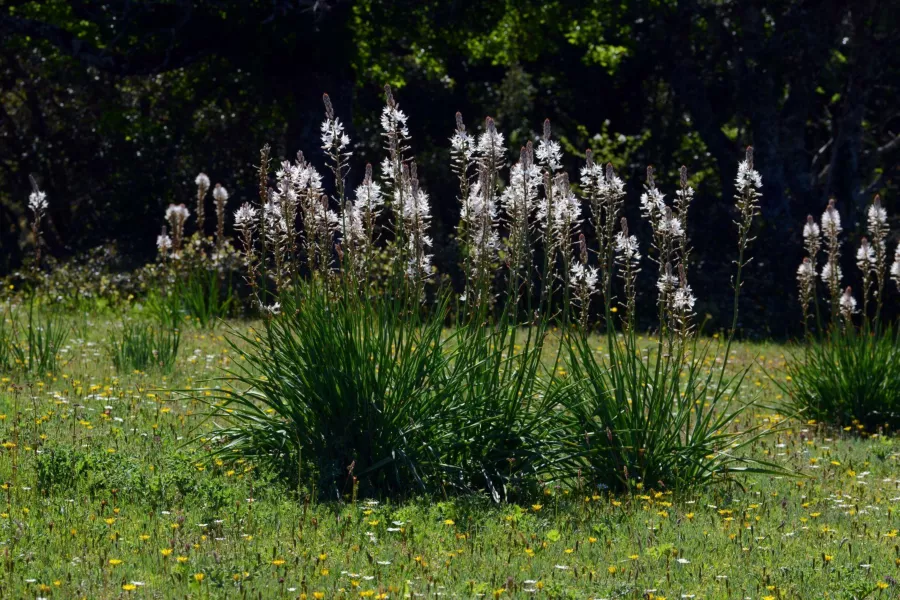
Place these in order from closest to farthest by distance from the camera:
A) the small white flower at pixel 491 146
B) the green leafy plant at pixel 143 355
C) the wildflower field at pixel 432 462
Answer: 1. the wildflower field at pixel 432 462
2. the small white flower at pixel 491 146
3. the green leafy plant at pixel 143 355

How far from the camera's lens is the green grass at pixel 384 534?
17.0ft

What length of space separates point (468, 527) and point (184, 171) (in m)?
21.4

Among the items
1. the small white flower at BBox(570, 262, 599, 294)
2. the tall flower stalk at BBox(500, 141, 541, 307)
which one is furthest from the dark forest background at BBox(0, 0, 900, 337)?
the tall flower stalk at BBox(500, 141, 541, 307)

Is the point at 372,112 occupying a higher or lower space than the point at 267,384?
higher

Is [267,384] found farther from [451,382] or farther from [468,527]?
[468,527]

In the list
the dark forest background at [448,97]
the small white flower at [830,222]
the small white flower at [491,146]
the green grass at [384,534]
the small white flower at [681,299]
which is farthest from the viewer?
the dark forest background at [448,97]

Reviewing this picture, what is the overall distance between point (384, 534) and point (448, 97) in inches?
898

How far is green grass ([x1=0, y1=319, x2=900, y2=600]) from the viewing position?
17.0 ft

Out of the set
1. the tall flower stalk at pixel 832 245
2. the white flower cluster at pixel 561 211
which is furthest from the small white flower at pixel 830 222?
the white flower cluster at pixel 561 211

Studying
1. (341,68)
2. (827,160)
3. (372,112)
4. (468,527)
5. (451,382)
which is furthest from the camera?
(827,160)

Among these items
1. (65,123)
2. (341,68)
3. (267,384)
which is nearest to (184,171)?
(65,123)

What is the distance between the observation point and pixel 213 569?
17.0ft

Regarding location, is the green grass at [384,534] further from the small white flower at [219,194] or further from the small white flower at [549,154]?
the small white flower at [219,194]

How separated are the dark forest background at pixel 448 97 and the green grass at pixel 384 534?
36.4ft
